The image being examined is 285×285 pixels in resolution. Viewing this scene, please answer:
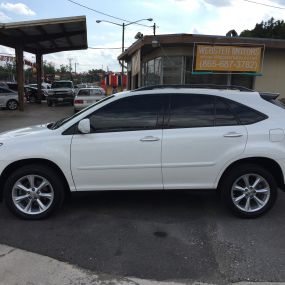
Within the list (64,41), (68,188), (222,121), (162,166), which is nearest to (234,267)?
(162,166)

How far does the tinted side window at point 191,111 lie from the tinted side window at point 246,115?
0.31m

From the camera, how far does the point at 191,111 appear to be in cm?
483

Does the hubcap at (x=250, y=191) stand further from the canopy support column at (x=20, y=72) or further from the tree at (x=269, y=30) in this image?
the tree at (x=269, y=30)

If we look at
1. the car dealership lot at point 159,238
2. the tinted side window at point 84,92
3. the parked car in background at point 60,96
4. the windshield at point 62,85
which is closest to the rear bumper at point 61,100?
the parked car in background at point 60,96

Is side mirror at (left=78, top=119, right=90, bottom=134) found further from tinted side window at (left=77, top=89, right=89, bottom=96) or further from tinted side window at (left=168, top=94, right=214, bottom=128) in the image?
tinted side window at (left=77, top=89, right=89, bottom=96)

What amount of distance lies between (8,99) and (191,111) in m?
21.6

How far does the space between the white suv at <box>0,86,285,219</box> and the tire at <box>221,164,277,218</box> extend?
0.04 feet

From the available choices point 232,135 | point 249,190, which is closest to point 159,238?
point 249,190

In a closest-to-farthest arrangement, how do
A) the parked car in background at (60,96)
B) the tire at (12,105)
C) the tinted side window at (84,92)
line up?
the tinted side window at (84,92) < the tire at (12,105) < the parked car in background at (60,96)

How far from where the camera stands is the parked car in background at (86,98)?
2125 centimetres

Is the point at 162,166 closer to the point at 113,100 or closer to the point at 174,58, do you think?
the point at 113,100

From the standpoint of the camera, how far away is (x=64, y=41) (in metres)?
26.4

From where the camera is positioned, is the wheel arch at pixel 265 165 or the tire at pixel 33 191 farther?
the wheel arch at pixel 265 165

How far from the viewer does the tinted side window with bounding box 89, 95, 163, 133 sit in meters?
4.77
